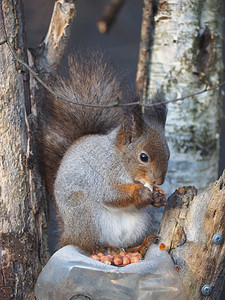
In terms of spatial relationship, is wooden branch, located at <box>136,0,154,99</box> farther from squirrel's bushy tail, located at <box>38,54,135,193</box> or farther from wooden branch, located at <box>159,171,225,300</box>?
wooden branch, located at <box>159,171,225,300</box>

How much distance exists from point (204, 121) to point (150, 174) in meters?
0.63

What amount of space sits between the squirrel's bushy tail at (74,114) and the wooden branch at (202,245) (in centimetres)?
48

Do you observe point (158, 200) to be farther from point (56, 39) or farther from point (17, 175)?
point (56, 39)

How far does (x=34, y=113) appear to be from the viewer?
162 centimetres

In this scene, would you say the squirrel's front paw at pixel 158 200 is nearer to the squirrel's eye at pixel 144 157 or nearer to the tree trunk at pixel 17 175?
the squirrel's eye at pixel 144 157

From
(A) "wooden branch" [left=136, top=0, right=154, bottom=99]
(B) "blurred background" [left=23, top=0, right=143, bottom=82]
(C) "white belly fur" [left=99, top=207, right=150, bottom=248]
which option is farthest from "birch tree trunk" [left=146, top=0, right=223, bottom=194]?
(B) "blurred background" [left=23, top=0, right=143, bottom=82]

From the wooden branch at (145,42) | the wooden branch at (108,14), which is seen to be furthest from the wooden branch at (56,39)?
the wooden branch at (108,14)

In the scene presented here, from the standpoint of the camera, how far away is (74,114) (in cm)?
160

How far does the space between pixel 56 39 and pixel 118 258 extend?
841mm

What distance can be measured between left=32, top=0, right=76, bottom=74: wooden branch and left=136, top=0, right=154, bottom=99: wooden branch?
1.26 ft

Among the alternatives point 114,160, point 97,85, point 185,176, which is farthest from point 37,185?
point 185,176

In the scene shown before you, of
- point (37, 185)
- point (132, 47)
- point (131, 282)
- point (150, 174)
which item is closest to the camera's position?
point (131, 282)

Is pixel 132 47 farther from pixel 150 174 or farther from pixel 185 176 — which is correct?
pixel 150 174

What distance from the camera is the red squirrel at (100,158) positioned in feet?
4.75
